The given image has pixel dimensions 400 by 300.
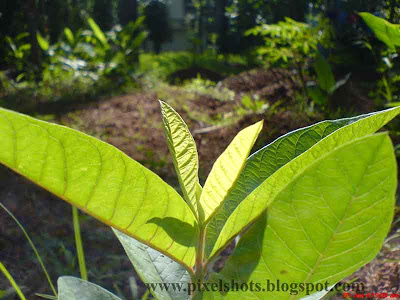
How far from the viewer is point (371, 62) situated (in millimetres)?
4688

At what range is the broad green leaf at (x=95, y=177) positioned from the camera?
42cm

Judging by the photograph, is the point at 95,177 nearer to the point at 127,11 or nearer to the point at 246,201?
the point at 246,201

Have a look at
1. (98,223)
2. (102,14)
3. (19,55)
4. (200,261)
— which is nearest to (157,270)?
(200,261)

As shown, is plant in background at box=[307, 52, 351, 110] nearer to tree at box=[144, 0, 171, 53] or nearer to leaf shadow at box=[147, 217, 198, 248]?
leaf shadow at box=[147, 217, 198, 248]

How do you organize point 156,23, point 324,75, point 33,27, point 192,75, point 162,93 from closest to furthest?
point 324,75
point 162,93
point 33,27
point 192,75
point 156,23

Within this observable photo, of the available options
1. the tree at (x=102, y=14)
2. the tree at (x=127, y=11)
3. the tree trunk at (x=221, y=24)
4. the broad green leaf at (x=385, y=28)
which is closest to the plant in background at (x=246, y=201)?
the broad green leaf at (x=385, y=28)

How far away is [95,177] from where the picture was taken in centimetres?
45

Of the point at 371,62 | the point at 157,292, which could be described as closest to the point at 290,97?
the point at 371,62

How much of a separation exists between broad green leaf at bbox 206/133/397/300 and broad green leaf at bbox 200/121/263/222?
59mm

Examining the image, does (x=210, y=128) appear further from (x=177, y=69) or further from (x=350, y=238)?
(x=177, y=69)

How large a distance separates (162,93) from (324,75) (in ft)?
9.59

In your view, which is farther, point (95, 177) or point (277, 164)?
point (277, 164)

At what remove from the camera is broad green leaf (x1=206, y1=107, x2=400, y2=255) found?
517 millimetres

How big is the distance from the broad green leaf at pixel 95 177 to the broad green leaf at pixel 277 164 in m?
0.07
